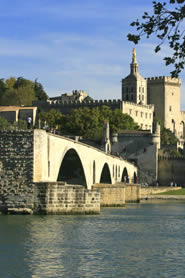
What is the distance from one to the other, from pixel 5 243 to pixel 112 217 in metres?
14.0

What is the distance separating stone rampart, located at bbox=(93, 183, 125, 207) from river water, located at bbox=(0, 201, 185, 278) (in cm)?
1259

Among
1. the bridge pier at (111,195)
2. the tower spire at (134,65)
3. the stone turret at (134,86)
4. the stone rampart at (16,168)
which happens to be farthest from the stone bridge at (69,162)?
the tower spire at (134,65)

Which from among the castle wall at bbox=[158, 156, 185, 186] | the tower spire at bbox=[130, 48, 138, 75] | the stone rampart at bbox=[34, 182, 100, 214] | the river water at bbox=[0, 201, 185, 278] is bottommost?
the river water at bbox=[0, 201, 185, 278]

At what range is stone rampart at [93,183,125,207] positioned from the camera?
50.6 metres

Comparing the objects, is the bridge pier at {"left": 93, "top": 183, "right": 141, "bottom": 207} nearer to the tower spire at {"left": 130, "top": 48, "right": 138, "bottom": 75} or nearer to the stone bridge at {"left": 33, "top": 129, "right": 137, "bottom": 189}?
the stone bridge at {"left": 33, "top": 129, "right": 137, "bottom": 189}

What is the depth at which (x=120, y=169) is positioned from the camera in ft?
242

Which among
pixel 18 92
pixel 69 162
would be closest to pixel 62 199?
pixel 69 162

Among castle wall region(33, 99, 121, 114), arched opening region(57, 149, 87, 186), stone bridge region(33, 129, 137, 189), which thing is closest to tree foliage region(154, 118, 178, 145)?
castle wall region(33, 99, 121, 114)

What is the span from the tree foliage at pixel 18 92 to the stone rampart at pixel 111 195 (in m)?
78.1

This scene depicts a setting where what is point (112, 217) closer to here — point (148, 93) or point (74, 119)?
point (74, 119)

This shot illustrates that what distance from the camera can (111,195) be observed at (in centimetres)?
5131

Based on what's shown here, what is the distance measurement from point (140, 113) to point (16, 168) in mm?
91999

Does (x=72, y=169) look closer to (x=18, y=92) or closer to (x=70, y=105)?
(x=70, y=105)

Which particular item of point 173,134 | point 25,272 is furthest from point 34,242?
point 173,134
